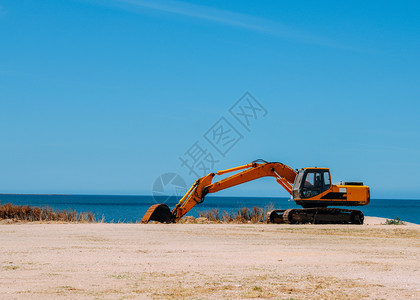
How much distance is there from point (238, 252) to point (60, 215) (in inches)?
741

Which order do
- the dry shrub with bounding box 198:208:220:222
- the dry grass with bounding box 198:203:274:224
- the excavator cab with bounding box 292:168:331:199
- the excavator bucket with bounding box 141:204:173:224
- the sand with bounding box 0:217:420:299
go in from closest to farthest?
the sand with bounding box 0:217:420:299
the excavator bucket with bounding box 141:204:173:224
the excavator cab with bounding box 292:168:331:199
the dry grass with bounding box 198:203:274:224
the dry shrub with bounding box 198:208:220:222

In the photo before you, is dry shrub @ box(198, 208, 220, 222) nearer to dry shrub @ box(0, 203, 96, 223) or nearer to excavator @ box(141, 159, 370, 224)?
excavator @ box(141, 159, 370, 224)

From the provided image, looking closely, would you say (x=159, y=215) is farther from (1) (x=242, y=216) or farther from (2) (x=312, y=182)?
(2) (x=312, y=182)

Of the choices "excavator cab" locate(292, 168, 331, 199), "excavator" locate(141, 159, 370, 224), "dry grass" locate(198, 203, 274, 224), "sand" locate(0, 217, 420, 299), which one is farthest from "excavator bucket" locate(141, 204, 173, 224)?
Result: "excavator cab" locate(292, 168, 331, 199)

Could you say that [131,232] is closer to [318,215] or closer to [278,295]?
[318,215]

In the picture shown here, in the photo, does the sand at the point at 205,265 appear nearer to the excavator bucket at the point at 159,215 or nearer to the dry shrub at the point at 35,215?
the excavator bucket at the point at 159,215

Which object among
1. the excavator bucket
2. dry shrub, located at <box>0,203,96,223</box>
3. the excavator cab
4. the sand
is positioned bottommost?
dry shrub, located at <box>0,203,96,223</box>

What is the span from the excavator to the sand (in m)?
7.20

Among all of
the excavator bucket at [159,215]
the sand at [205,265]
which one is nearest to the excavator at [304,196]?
the excavator bucket at [159,215]

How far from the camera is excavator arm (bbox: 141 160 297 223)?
3198cm

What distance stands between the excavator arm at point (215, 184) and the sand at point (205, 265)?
697 centimetres

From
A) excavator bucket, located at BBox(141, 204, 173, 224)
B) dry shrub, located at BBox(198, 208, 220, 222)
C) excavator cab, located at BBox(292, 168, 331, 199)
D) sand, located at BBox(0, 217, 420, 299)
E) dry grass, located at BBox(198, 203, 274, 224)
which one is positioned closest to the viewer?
sand, located at BBox(0, 217, 420, 299)

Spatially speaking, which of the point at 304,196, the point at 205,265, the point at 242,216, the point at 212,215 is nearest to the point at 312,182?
the point at 304,196

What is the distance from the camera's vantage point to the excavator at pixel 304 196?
32.3 m
